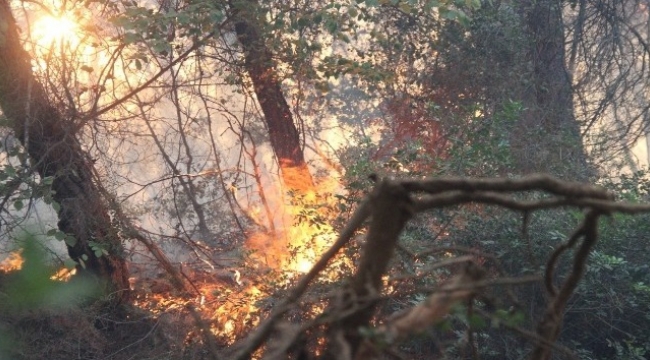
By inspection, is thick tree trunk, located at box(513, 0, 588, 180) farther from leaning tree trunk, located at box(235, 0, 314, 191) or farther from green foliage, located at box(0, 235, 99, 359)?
green foliage, located at box(0, 235, 99, 359)

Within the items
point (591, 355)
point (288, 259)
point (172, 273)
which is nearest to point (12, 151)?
point (172, 273)

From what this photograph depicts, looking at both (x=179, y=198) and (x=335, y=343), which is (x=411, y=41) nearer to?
(x=179, y=198)

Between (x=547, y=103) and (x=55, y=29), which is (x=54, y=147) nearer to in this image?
(x=55, y=29)

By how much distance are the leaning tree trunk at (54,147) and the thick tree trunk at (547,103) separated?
5.71 meters

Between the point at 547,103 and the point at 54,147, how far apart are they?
7.66 m

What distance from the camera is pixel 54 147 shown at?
762cm

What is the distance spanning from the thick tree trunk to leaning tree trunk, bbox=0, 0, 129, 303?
18.7 feet

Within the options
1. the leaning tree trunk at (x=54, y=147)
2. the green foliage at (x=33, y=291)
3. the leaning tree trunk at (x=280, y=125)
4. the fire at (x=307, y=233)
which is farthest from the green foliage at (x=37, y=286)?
the leaning tree trunk at (x=280, y=125)

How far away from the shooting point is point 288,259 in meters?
8.36

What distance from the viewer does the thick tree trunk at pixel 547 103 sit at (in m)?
9.48

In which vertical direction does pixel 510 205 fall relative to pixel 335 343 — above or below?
above

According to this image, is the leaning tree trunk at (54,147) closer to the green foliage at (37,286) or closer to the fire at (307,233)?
the green foliage at (37,286)

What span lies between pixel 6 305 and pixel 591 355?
629cm

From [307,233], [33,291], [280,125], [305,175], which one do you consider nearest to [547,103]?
[305,175]
